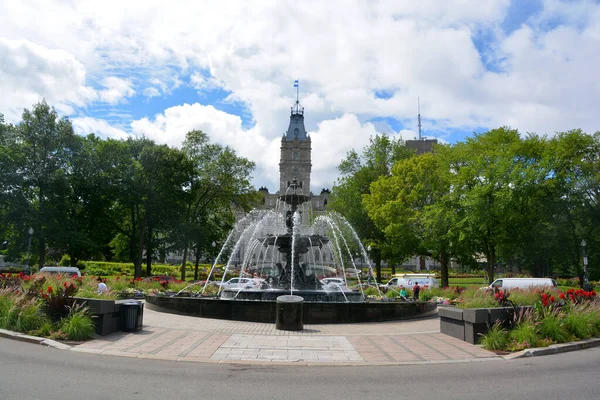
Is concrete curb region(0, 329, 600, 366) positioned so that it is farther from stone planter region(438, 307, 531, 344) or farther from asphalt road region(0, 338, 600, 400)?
stone planter region(438, 307, 531, 344)

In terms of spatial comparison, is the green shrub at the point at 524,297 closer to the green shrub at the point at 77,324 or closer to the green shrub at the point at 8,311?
the green shrub at the point at 77,324

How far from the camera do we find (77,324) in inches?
436

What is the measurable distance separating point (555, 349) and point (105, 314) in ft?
37.1

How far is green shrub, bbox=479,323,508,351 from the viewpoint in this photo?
1098 cm

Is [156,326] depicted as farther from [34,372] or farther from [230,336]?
[34,372]

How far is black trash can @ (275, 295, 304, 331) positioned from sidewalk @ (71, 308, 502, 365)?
10.6 inches

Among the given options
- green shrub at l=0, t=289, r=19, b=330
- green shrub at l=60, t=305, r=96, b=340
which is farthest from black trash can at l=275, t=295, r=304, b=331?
green shrub at l=0, t=289, r=19, b=330

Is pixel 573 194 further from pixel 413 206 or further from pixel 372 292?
pixel 372 292

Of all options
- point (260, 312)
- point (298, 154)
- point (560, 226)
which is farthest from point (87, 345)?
point (298, 154)

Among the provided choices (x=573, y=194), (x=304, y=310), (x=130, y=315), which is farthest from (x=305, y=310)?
(x=573, y=194)

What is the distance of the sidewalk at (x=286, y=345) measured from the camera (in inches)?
383

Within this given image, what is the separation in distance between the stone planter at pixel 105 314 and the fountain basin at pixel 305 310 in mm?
4026

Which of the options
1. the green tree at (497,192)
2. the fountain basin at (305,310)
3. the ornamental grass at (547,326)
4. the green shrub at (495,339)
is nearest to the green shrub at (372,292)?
the fountain basin at (305,310)

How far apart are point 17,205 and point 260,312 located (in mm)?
30063
